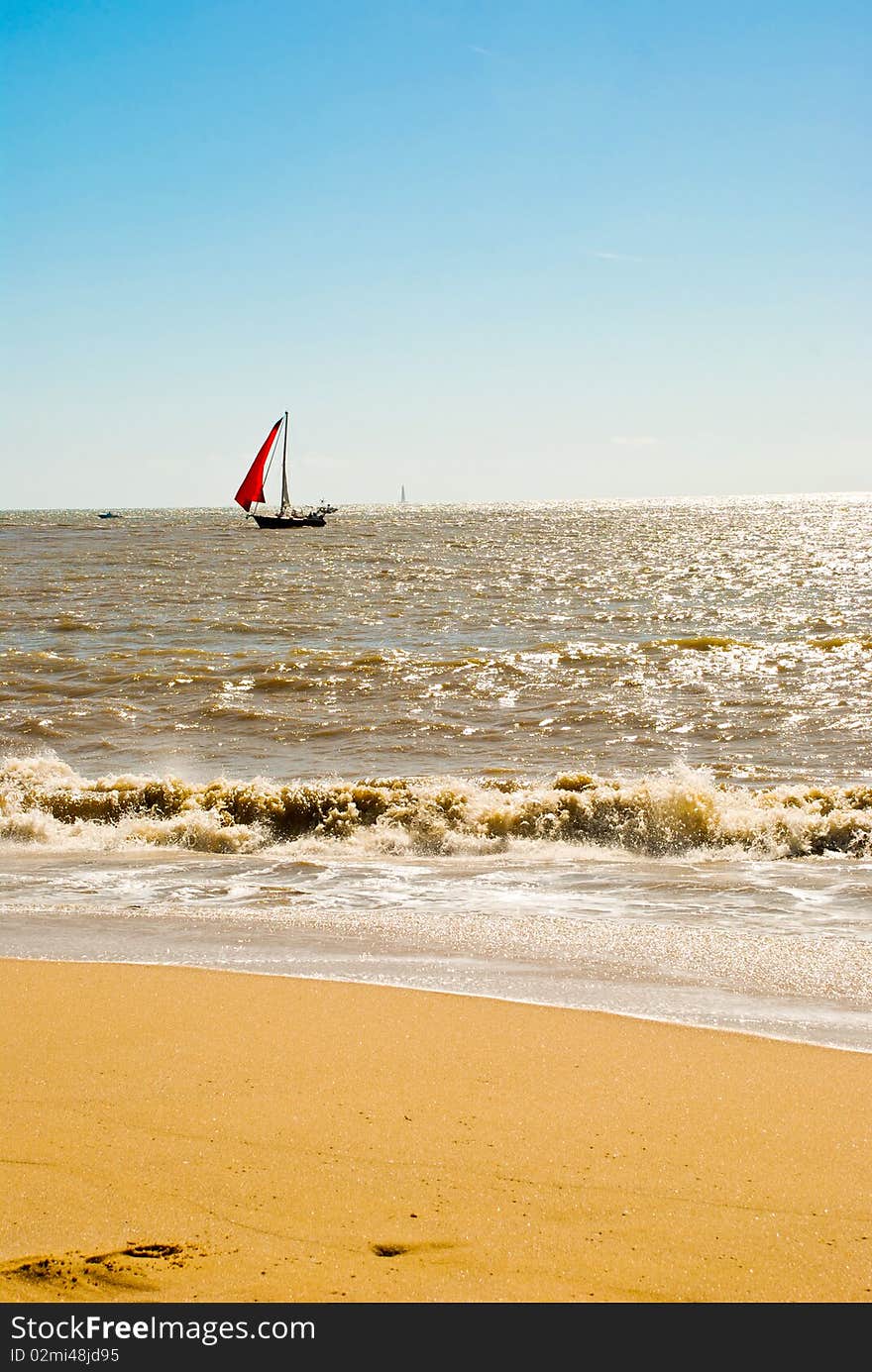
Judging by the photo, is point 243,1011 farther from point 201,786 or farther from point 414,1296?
point 201,786

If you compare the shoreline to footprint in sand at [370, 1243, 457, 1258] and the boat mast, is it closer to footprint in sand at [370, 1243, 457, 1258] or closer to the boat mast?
footprint in sand at [370, 1243, 457, 1258]

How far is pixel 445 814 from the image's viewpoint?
33.7 feet

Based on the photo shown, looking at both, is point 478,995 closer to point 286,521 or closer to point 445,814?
point 445,814

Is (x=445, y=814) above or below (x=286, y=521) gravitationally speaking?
below

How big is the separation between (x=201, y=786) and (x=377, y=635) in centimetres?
1399

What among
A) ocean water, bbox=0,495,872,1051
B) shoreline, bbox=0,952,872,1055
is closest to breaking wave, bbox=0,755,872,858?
ocean water, bbox=0,495,872,1051

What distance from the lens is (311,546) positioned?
66688 mm

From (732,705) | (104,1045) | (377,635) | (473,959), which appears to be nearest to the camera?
(104,1045)

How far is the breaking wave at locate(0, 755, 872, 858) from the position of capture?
9617mm

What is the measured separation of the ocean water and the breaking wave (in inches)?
1.2

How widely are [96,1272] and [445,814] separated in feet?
24.6

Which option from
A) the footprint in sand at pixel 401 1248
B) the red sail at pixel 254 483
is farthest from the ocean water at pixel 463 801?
the red sail at pixel 254 483

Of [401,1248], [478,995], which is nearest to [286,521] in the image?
[478,995]
